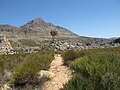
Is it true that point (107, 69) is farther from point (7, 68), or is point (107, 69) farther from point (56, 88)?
point (7, 68)

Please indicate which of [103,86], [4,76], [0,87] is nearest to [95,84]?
[103,86]

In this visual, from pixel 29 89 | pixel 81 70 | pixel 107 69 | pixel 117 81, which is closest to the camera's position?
pixel 117 81

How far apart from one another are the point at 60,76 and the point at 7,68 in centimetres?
402

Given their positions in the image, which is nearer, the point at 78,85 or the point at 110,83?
the point at 110,83

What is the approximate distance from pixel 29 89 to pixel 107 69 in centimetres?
329

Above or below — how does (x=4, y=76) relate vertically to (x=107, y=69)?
below

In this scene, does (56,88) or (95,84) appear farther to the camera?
(56,88)

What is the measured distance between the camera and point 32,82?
964 cm

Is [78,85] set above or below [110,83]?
below

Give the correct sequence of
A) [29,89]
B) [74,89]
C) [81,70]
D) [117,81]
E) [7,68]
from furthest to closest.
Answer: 1. [7,68]
2. [81,70]
3. [29,89]
4. [74,89]
5. [117,81]

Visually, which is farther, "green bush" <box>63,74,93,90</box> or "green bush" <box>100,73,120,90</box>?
"green bush" <box>63,74,93,90</box>

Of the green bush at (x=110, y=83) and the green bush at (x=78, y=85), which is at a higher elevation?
the green bush at (x=110, y=83)

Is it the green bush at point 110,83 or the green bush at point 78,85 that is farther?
the green bush at point 78,85

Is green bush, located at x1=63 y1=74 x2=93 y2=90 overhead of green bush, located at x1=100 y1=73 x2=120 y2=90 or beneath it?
beneath
